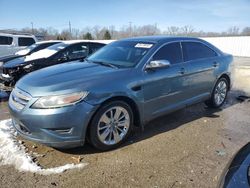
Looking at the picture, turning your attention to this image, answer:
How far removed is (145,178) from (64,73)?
6.38 ft

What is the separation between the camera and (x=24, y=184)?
128 inches

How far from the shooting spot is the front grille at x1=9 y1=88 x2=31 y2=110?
3703 millimetres

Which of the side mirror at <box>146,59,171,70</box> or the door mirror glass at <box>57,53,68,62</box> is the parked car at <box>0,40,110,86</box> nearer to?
the door mirror glass at <box>57,53,68,62</box>

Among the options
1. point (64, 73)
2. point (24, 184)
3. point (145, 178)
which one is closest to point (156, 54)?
point (64, 73)

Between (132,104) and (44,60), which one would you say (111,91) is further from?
(44,60)

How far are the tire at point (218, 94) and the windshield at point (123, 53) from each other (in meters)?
2.17

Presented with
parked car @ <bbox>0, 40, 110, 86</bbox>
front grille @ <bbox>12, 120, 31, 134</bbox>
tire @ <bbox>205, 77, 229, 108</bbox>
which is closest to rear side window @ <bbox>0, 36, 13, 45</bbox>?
parked car @ <bbox>0, 40, 110, 86</bbox>

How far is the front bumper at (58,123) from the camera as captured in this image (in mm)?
3529

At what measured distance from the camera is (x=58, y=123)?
11.7ft

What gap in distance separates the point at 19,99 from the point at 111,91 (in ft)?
4.24

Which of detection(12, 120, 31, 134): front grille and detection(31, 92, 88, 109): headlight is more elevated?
detection(31, 92, 88, 109): headlight

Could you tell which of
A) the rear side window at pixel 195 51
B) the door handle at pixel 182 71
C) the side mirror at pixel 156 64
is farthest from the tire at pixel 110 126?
the rear side window at pixel 195 51

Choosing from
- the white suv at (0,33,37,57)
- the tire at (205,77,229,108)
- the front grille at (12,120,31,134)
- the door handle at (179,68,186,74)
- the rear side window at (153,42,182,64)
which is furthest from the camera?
the white suv at (0,33,37,57)

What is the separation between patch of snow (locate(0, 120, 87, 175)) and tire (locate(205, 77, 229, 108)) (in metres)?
3.55
